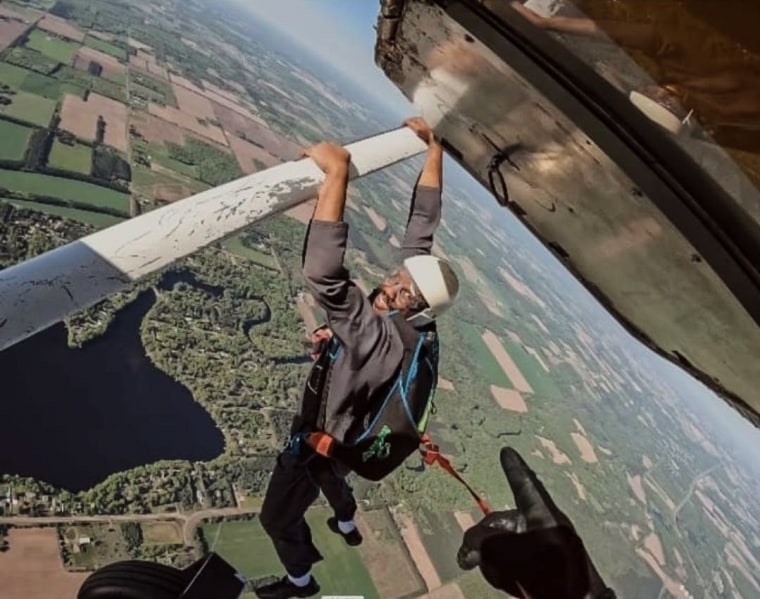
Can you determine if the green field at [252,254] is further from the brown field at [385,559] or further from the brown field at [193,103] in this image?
the brown field at [385,559]

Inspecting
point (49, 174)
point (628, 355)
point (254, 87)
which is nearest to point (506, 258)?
point (628, 355)

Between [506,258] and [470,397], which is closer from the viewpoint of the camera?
[470,397]

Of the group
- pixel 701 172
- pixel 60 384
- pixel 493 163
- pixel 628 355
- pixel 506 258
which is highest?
pixel 701 172

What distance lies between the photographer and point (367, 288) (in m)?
19.7

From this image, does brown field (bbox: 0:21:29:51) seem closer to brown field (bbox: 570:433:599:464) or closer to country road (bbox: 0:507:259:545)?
country road (bbox: 0:507:259:545)

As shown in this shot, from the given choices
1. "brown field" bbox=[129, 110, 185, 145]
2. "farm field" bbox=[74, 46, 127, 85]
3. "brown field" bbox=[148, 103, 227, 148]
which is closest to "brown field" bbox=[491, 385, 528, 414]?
"brown field" bbox=[148, 103, 227, 148]

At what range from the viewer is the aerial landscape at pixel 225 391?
13.1 metres

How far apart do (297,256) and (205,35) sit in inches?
1262

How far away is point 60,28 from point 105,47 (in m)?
2.08

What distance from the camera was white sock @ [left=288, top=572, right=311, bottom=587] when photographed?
9.16 ft

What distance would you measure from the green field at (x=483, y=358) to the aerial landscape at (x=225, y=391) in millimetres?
121

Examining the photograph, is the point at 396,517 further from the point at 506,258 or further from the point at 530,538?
the point at 506,258

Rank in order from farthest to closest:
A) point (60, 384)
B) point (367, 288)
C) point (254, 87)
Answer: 1. point (254, 87)
2. point (367, 288)
3. point (60, 384)

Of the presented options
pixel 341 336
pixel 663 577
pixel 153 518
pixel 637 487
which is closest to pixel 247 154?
pixel 153 518
